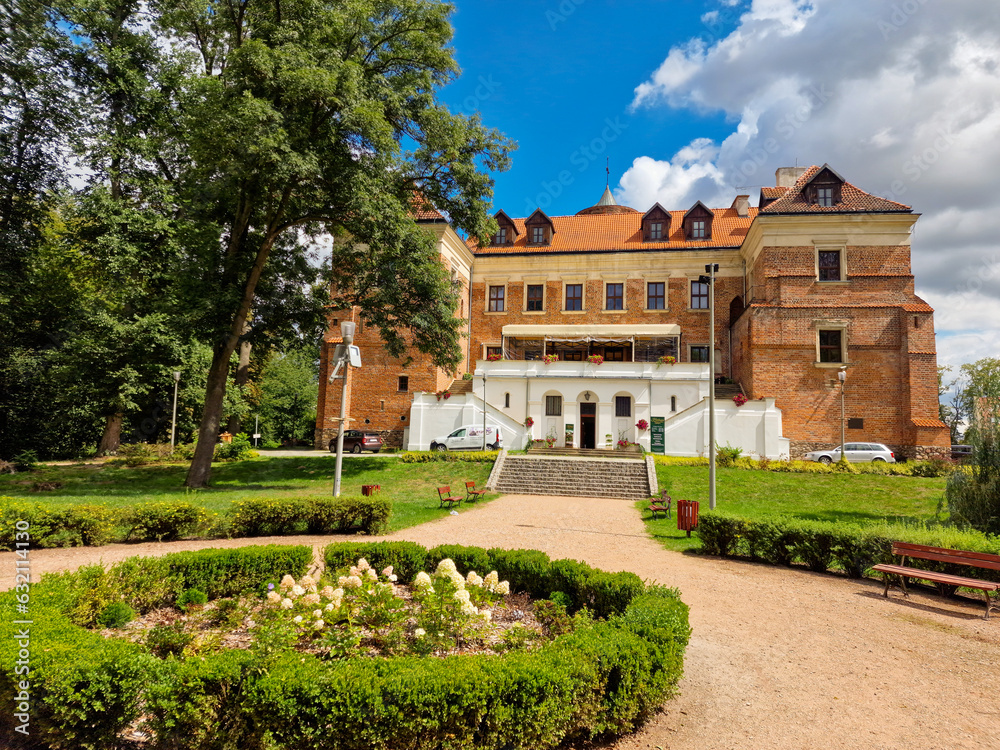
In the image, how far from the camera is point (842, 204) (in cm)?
2908

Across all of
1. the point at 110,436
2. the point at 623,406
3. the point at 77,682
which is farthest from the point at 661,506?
the point at 110,436

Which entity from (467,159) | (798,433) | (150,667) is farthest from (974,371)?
(150,667)

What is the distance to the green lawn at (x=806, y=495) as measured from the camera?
15175 millimetres

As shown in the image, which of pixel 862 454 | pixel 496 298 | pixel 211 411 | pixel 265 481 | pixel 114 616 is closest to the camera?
pixel 114 616

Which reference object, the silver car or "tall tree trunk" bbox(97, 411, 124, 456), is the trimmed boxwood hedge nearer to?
the silver car

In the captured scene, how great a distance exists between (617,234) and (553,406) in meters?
14.5

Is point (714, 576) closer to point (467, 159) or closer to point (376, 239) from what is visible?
point (376, 239)

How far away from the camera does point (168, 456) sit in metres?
26.5

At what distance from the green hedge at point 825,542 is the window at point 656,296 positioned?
2517 cm

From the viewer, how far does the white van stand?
27.5 meters

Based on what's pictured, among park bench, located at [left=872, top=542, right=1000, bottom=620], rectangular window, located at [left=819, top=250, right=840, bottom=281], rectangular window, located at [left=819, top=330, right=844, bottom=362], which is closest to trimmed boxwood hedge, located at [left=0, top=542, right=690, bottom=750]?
park bench, located at [left=872, top=542, right=1000, bottom=620]

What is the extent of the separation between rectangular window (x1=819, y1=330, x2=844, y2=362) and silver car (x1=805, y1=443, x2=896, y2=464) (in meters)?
4.88

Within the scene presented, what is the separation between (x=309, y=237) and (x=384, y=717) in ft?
69.5

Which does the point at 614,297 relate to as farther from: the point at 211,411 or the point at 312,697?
the point at 312,697
